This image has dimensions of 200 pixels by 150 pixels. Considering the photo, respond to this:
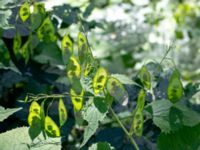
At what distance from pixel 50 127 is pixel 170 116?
0.28 m

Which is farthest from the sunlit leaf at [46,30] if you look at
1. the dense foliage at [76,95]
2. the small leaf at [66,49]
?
the small leaf at [66,49]

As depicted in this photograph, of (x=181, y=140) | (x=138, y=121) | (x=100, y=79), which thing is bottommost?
(x=181, y=140)

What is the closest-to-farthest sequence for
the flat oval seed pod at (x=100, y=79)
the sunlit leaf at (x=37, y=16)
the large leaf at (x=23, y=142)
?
the flat oval seed pod at (x=100, y=79)
the large leaf at (x=23, y=142)
the sunlit leaf at (x=37, y=16)

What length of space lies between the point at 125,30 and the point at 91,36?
0.38 metres

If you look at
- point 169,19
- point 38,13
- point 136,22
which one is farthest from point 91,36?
point 38,13

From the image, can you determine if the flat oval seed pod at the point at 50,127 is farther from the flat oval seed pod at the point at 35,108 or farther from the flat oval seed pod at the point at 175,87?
the flat oval seed pod at the point at 175,87

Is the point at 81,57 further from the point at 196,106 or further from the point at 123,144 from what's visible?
the point at 196,106

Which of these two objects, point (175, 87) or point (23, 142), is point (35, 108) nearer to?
point (23, 142)

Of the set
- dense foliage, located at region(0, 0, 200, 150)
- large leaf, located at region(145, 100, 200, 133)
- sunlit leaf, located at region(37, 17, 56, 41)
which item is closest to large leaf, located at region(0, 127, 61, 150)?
dense foliage, located at region(0, 0, 200, 150)

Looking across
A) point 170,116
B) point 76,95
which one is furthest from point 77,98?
point 170,116

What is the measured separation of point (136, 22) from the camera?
2.90 m

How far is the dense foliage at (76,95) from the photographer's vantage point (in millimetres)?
964

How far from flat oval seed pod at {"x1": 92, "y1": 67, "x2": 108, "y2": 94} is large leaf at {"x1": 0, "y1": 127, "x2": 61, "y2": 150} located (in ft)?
0.57

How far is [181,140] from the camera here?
1103mm
